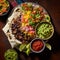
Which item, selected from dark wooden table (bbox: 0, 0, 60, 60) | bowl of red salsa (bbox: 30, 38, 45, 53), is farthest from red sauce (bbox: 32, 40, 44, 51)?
dark wooden table (bbox: 0, 0, 60, 60)

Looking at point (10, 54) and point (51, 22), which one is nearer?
point (10, 54)

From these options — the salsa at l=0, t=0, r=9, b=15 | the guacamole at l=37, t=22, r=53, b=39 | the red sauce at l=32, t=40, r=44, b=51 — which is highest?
the salsa at l=0, t=0, r=9, b=15

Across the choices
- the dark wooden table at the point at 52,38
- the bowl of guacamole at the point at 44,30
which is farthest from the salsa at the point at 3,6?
the bowl of guacamole at the point at 44,30

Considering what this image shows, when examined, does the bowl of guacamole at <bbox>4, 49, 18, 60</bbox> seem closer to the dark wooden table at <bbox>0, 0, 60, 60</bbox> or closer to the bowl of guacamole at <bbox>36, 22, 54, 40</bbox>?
the dark wooden table at <bbox>0, 0, 60, 60</bbox>

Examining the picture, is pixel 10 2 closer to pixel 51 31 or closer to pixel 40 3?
pixel 40 3

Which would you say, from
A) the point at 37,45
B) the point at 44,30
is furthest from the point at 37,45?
the point at 44,30

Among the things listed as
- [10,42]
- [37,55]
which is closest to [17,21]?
[10,42]
